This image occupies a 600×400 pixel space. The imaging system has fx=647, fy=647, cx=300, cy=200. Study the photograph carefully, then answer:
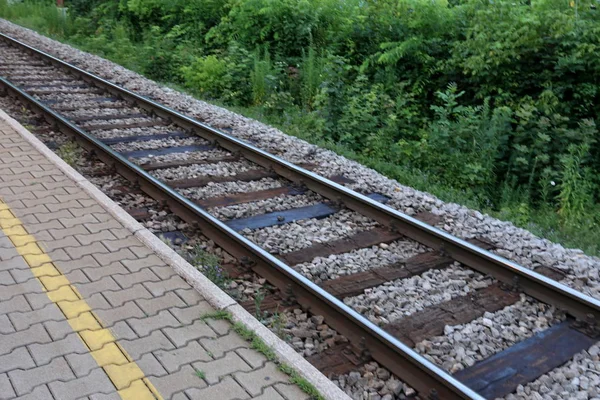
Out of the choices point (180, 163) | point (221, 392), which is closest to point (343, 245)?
point (221, 392)

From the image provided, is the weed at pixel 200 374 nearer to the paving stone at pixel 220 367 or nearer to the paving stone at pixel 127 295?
the paving stone at pixel 220 367

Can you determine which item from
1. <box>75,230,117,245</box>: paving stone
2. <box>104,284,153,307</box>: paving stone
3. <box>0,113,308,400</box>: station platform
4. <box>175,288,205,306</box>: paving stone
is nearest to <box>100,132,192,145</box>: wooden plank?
<box>0,113,308,400</box>: station platform

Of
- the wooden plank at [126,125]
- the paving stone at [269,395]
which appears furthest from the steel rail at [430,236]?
the paving stone at [269,395]

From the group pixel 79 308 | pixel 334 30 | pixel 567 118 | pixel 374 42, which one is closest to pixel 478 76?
pixel 567 118

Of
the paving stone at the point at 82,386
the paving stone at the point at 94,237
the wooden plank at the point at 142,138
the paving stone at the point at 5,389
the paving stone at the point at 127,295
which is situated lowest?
the wooden plank at the point at 142,138

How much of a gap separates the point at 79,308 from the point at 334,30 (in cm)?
965

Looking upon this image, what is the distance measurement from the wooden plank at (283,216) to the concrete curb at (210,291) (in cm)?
89

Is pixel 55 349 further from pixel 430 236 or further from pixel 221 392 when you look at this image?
pixel 430 236

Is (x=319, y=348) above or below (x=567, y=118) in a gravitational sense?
below

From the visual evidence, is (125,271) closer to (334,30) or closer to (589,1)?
(589,1)

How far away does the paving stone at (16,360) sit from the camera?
3.91 meters

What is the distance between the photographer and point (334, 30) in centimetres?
1302

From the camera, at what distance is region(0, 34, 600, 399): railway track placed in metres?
4.24

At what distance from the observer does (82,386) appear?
12.4ft
